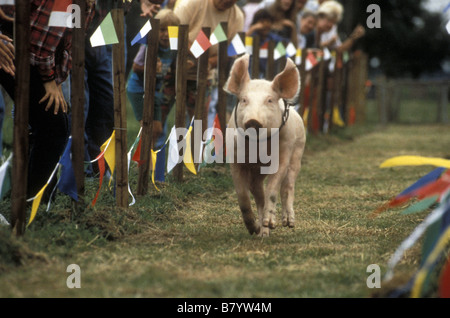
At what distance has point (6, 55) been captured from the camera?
489 cm

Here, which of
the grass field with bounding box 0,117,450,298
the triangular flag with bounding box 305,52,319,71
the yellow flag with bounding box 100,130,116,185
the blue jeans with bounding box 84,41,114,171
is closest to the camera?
the grass field with bounding box 0,117,450,298

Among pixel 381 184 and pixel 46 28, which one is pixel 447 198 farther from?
pixel 381 184

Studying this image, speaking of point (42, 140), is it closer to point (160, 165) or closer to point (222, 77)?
point (160, 165)

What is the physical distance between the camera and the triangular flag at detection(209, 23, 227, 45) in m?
7.66

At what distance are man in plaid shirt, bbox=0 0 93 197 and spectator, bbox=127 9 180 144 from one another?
2352mm

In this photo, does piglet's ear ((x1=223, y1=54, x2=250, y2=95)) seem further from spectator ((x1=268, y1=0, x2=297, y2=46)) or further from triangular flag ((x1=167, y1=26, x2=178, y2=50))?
spectator ((x1=268, y1=0, x2=297, y2=46))

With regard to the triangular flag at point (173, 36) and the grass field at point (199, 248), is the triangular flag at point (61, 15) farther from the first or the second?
the triangular flag at point (173, 36)

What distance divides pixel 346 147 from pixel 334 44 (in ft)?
9.73

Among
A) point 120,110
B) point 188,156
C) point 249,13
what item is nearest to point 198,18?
point 188,156

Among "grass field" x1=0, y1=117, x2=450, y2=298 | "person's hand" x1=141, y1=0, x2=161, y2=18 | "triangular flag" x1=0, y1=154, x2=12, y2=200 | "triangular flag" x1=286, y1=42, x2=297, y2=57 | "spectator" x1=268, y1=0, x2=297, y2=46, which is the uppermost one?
"spectator" x1=268, y1=0, x2=297, y2=46

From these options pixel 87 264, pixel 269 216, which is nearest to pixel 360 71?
pixel 269 216

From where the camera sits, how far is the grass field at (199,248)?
13.3 ft

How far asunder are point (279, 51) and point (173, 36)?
302cm

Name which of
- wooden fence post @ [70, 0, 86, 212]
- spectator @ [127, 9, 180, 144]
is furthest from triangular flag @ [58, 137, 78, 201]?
spectator @ [127, 9, 180, 144]
